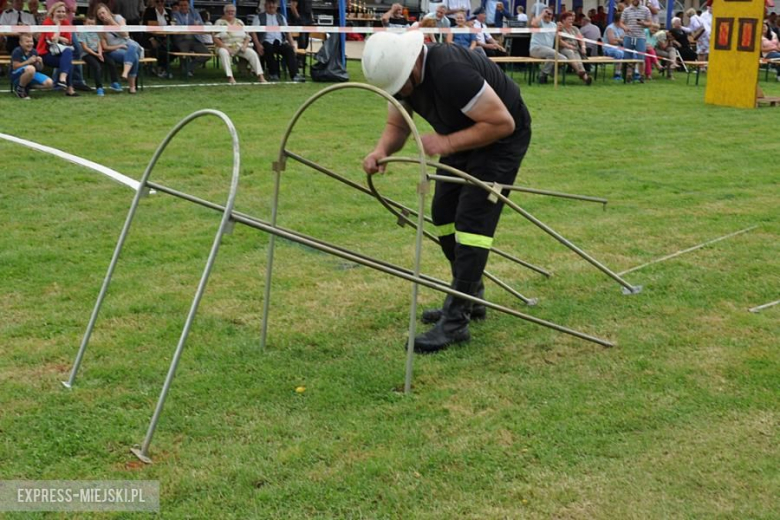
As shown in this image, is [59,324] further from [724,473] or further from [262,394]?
[724,473]

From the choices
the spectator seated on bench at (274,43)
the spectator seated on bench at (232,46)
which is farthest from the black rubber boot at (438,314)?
the spectator seated on bench at (274,43)

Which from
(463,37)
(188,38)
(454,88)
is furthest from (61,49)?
(454,88)

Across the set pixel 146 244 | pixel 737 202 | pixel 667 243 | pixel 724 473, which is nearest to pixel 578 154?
pixel 737 202

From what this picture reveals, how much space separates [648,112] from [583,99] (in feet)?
6.26

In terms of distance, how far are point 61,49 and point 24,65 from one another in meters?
0.62

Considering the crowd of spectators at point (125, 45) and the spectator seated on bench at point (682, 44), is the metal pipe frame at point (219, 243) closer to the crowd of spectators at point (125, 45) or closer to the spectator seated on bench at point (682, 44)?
the crowd of spectators at point (125, 45)

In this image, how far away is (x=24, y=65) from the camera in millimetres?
13992

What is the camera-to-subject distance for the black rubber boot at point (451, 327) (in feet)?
16.8

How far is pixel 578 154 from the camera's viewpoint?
36.3 ft

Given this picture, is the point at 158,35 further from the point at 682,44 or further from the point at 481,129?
the point at 481,129

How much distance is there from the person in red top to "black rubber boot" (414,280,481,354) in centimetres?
1100

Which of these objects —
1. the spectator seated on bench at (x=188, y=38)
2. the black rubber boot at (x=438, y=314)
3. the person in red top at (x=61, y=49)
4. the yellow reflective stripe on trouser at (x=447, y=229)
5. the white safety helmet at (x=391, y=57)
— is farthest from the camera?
the spectator seated on bench at (x=188, y=38)

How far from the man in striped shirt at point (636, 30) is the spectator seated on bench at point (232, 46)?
881 centimetres

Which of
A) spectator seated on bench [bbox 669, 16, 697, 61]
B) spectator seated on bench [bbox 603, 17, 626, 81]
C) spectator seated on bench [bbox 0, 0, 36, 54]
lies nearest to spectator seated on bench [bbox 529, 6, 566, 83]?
spectator seated on bench [bbox 603, 17, 626, 81]
